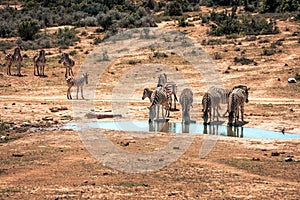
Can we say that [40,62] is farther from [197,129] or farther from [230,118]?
[230,118]

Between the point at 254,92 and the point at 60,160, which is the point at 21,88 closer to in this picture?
the point at 254,92

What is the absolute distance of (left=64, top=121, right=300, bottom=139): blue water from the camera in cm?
1873

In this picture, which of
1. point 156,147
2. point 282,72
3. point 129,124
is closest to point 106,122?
point 129,124

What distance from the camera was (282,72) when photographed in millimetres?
30500

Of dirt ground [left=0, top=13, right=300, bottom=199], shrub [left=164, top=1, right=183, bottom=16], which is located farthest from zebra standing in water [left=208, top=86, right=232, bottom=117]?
shrub [left=164, top=1, right=183, bottom=16]

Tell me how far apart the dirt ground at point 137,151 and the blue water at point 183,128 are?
748 millimetres

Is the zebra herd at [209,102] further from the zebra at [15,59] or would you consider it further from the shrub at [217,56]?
the shrub at [217,56]

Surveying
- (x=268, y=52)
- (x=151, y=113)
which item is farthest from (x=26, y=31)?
(x=151, y=113)

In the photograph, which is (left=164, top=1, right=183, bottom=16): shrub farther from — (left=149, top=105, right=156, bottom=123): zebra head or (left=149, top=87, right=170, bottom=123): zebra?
(left=149, top=105, right=156, bottom=123): zebra head

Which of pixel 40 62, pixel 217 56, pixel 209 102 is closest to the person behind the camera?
pixel 209 102

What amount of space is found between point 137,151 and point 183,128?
4.38m

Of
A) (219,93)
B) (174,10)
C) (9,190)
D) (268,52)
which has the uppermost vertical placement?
(174,10)

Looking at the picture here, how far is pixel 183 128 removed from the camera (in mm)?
19703

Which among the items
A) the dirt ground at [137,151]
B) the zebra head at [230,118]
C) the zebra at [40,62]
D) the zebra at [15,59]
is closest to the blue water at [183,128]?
the zebra head at [230,118]
